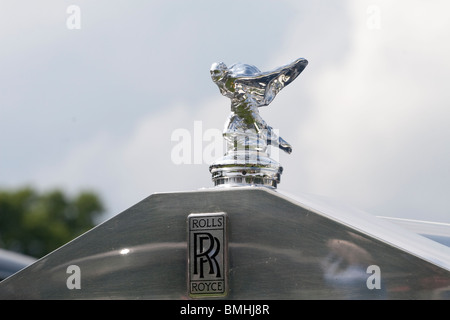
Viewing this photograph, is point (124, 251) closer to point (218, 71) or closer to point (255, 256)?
point (255, 256)

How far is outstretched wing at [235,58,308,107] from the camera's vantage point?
8.23 ft

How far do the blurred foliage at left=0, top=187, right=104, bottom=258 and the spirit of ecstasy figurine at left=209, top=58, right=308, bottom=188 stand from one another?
4477cm

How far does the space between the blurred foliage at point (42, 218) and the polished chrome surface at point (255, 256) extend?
147 feet

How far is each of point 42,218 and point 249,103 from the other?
158ft

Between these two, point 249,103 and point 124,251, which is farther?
point 249,103

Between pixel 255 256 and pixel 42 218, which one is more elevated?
pixel 42 218

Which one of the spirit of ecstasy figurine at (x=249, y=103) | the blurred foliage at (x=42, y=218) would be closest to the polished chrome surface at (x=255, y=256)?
the spirit of ecstasy figurine at (x=249, y=103)

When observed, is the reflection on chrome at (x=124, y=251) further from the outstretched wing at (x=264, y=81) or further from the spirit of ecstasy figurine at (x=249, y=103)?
the outstretched wing at (x=264, y=81)

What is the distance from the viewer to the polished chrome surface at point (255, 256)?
6.56ft

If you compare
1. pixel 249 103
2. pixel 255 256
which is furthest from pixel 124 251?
pixel 249 103

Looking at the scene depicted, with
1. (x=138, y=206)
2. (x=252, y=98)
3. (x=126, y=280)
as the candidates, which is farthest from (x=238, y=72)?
A: (x=126, y=280)

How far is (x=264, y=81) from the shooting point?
252cm
